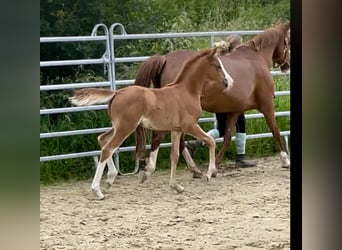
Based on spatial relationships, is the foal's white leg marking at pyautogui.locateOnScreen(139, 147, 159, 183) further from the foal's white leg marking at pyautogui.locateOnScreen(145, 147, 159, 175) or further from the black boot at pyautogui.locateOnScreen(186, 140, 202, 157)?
the black boot at pyautogui.locateOnScreen(186, 140, 202, 157)

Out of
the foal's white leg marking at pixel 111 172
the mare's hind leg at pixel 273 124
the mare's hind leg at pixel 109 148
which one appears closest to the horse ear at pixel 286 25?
the mare's hind leg at pixel 273 124

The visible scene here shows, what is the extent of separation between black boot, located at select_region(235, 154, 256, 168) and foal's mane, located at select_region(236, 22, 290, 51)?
431 millimetres

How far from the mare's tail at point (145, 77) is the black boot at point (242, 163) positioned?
0.39 m

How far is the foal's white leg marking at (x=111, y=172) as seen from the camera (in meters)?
2.47

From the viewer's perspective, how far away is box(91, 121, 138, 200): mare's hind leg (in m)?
2.46

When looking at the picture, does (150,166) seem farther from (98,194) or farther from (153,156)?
(98,194)

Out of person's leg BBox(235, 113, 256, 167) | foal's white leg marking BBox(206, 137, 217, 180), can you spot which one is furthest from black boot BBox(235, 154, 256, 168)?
foal's white leg marking BBox(206, 137, 217, 180)

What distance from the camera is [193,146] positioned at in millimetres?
2580

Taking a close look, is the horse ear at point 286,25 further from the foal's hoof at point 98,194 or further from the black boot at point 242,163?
the foal's hoof at point 98,194

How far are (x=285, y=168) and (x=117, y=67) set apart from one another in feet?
2.69

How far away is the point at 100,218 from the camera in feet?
8.11

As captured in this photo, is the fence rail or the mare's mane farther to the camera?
the mare's mane

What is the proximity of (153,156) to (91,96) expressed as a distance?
33 centimetres

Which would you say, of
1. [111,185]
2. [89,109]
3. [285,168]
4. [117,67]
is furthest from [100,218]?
[285,168]
